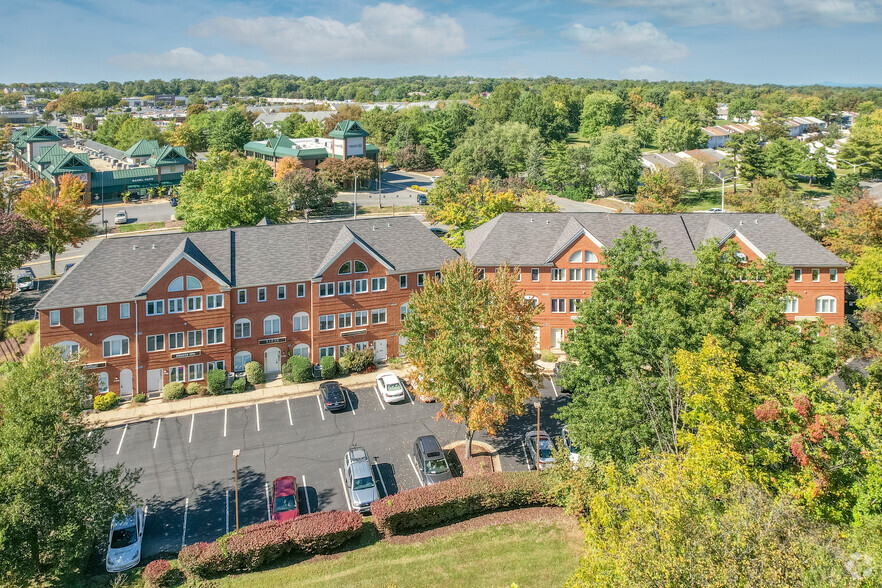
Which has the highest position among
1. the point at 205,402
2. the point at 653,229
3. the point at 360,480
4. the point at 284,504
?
the point at 653,229

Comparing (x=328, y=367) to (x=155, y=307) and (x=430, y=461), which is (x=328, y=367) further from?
(x=430, y=461)

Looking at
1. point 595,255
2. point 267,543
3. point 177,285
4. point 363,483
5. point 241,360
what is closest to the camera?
point 267,543

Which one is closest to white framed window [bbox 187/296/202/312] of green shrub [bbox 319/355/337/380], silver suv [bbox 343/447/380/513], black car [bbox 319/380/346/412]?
green shrub [bbox 319/355/337/380]

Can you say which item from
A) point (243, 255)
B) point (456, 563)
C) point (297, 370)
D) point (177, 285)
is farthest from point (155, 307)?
point (456, 563)

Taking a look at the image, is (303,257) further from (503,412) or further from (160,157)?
(160,157)

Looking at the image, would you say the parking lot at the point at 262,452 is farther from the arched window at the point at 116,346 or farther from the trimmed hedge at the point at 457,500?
the arched window at the point at 116,346

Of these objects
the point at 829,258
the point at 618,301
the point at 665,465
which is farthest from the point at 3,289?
the point at 829,258
